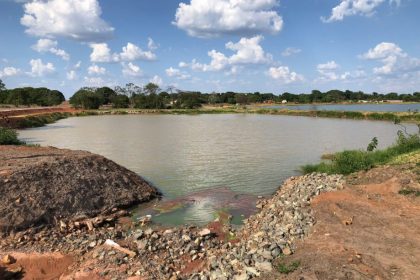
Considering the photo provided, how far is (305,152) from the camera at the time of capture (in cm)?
3491

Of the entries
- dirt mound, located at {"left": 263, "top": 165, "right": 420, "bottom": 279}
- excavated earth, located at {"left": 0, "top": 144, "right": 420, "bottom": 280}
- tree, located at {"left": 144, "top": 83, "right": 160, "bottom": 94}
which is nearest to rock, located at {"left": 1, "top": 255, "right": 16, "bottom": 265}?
excavated earth, located at {"left": 0, "top": 144, "right": 420, "bottom": 280}

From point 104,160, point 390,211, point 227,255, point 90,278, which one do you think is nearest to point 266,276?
point 227,255

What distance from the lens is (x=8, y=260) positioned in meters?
12.0

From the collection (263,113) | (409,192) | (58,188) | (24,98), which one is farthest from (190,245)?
(24,98)

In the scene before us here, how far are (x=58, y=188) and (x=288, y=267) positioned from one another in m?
11.4

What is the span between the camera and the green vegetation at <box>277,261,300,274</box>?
991cm

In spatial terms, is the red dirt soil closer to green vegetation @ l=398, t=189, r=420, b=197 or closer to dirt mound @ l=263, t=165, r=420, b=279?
dirt mound @ l=263, t=165, r=420, b=279

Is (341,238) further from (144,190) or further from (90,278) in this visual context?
(144,190)

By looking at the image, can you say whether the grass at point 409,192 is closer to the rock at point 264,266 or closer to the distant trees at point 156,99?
the rock at point 264,266

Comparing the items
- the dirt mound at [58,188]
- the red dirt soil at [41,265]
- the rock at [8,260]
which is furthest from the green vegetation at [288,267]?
the dirt mound at [58,188]

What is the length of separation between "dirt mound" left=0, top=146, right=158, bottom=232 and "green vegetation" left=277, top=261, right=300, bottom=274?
9551 millimetres

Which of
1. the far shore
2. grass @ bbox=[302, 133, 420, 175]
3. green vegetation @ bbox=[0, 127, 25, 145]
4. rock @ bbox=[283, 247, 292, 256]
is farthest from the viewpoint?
the far shore

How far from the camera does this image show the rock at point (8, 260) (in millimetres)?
11983

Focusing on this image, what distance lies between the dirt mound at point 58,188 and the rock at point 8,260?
2195 mm
